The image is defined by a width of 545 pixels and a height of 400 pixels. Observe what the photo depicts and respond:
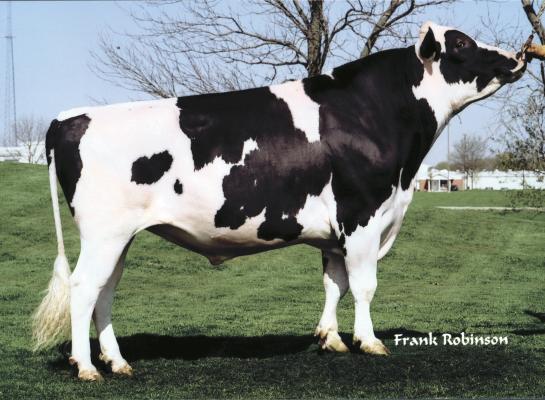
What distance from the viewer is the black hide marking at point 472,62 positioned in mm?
7449

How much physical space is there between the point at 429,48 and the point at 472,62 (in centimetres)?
43

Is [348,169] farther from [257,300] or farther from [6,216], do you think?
[6,216]

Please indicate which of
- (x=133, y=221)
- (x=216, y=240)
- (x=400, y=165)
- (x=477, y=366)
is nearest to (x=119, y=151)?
(x=133, y=221)

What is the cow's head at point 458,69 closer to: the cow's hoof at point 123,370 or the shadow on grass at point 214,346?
the shadow on grass at point 214,346

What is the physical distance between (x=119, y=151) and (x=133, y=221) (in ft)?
2.00

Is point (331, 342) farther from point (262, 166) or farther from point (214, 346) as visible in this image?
point (262, 166)

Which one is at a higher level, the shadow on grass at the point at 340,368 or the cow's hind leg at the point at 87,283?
the cow's hind leg at the point at 87,283

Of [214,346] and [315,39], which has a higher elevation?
[315,39]

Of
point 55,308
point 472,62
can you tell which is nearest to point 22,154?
point 55,308

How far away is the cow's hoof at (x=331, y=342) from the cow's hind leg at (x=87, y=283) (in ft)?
7.12

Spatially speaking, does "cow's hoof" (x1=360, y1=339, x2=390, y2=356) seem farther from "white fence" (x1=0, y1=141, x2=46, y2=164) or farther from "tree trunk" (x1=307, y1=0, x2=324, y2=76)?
"white fence" (x1=0, y1=141, x2=46, y2=164)

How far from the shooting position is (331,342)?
755cm

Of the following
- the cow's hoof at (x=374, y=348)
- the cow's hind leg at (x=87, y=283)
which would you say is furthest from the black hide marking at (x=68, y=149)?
the cow's hoof at (x=374, y=348)

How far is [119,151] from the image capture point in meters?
6.69
